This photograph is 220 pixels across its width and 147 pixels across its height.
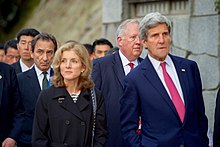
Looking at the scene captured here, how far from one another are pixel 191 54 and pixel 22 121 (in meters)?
3.38

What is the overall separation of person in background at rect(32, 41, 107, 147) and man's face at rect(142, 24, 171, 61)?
2.04ft

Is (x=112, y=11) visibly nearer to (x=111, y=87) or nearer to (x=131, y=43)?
(x=131, y=43)

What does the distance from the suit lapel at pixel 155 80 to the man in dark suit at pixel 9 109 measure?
157 centimetres

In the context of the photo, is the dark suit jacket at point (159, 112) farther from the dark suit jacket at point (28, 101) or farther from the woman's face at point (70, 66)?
the dark suit jacket at point (28, 101)

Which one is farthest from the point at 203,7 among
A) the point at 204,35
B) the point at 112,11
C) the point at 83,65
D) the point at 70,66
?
the point at 70,66

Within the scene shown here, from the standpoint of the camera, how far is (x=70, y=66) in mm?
5152

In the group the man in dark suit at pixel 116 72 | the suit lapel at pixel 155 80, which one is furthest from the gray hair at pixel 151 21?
the man in dark suit at pixel 116 72

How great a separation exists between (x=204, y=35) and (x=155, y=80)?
11.6 feet

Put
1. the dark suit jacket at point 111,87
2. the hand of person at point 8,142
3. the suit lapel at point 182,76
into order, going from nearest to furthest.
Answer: the suit lapel at point 182,76
the hand of person at point 8,142
the dark suit jacket at point 111,87

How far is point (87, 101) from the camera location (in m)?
5.15

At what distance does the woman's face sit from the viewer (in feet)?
16.9

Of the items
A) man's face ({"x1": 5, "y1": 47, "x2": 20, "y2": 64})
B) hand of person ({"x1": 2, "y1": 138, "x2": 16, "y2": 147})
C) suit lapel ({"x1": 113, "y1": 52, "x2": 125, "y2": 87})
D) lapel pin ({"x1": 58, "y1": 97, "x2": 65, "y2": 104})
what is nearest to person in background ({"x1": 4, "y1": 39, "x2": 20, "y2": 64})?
man's face ({"x1": 5, "y1": 47, "x2": 20, "y2": 64})

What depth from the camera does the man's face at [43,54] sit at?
659 centimetres

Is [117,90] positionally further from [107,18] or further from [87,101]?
[107,18]
